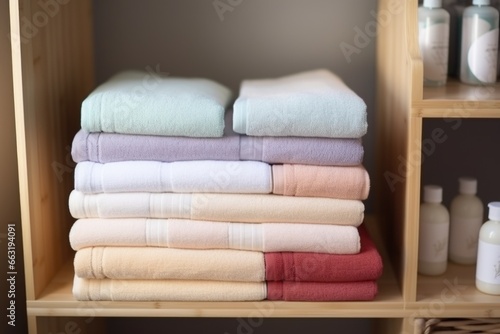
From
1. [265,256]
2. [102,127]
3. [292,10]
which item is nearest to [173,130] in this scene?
[102,127]

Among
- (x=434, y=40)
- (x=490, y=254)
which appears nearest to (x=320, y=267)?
(x=490, y=254)

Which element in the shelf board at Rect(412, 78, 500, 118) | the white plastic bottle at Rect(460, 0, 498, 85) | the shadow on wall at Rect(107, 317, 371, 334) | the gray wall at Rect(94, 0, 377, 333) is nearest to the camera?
the shelf board at Rect(412, 78, 500, 118)

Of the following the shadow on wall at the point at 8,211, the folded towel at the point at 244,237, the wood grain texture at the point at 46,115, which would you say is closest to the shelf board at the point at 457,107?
the folded towel at the point at 244,237

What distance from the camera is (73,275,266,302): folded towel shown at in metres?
1.13

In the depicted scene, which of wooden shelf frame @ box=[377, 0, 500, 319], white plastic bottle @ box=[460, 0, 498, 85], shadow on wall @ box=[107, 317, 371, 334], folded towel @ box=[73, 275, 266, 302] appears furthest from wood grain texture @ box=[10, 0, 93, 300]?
white plastic bottle @ box=[460, 0, 498, 85]

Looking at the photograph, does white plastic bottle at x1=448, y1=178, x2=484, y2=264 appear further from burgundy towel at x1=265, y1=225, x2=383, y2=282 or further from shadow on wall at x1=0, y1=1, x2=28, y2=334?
shadow on wall at x1=0, y1=1, x2=28, y2=334

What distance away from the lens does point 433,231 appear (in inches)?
48.0

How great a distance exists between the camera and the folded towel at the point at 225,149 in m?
1.11

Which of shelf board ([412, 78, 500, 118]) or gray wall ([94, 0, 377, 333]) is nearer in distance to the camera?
shelf board ([412, 78, 500, 118])

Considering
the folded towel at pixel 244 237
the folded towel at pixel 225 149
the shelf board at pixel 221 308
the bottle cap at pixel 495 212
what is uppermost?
the folded towel at pixel 225 149

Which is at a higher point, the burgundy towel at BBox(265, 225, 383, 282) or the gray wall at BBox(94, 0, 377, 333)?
the gray wall at BBox(94, 0, 377, 333)

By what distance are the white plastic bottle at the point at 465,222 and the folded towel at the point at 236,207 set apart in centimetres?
25

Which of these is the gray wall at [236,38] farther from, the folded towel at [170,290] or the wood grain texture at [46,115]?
the folded towel at [170,290]

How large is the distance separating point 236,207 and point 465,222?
1.39 feet
